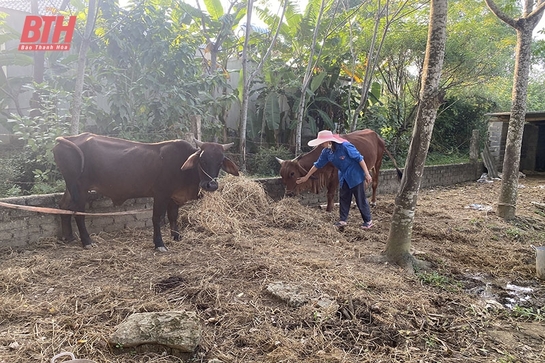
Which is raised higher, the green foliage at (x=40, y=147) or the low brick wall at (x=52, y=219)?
the green foliage at (x=40, y=147)

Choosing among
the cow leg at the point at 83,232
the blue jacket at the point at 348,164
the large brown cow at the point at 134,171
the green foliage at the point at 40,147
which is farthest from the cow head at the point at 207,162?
the green foliage at the point at 40,147

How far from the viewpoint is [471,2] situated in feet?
38.4

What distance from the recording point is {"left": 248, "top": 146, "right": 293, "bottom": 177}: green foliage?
8930mm

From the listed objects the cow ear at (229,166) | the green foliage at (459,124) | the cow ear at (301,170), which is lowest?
the cow ear at (301,170)

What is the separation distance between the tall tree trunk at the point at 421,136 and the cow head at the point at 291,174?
2.83m

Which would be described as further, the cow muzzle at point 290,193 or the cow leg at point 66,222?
the cow muzzle at point 290,193

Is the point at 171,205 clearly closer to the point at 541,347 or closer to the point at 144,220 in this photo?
the point at 144,220

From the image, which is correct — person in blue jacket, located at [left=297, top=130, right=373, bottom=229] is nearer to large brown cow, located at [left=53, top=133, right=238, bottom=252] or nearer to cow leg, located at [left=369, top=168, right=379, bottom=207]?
large brown cow, located at [left=53, top=133, right=238, bottom=252]

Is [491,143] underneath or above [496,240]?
above

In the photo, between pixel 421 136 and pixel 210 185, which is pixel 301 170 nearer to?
pixel 210 185

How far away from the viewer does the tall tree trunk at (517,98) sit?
6641 millimetres

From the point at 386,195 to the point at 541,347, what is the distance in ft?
22.5

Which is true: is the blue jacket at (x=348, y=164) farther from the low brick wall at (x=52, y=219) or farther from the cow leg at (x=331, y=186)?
the low brick wall at (x=52, y=219)

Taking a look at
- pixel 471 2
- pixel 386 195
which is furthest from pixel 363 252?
pixel 471 2
